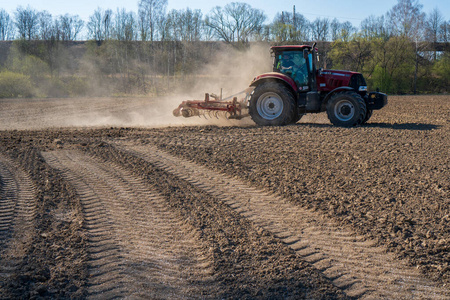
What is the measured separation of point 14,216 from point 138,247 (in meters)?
1.88

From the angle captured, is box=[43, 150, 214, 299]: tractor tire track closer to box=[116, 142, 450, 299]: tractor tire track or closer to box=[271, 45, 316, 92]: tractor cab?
box=[116, 142, 450, 299]: tractor tire track

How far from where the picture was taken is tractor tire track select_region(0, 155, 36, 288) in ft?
13.1

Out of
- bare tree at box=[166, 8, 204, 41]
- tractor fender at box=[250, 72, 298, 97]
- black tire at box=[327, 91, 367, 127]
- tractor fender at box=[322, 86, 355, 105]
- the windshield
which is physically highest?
bare tree at box=[166, 8, 204, 41]

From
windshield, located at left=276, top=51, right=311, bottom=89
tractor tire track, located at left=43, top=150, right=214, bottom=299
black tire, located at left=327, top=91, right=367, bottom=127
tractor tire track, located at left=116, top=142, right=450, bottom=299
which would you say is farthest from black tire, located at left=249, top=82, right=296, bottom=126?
tractor tire track, located at left=43, top=150, right=214, bottom=299

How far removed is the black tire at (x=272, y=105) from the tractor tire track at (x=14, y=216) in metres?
7.43

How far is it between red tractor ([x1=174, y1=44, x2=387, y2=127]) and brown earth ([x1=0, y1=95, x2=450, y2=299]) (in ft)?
9.22

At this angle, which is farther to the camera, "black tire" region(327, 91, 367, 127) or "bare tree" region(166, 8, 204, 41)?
"bare tree" region(166, 8, 204, 41)

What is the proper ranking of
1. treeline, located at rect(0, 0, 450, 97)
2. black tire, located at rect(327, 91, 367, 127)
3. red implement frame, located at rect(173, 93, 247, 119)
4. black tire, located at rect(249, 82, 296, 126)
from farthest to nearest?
treeline, located at rect(0, 0, 450, 97), red implement frame, located at rect(173, 93, 247, 119), black tire, located at rect(249, 82, 296, 126), black tire, located at rect(327, 91, 367, 127)

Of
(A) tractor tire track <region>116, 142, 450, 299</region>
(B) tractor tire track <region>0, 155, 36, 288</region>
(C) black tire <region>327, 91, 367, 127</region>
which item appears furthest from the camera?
(C) black tire <region>327, 91, 367, 127</region>

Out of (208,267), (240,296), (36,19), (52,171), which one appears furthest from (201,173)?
(36,19)

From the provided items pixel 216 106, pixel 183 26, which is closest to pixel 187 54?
pixel 183 26

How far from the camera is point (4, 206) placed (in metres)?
5.54

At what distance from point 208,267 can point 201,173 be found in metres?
3.67

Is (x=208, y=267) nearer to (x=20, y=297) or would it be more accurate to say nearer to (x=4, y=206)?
(x=20, y=297)
